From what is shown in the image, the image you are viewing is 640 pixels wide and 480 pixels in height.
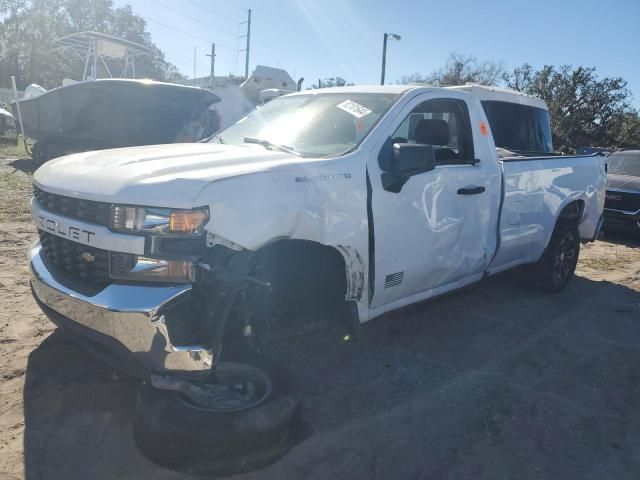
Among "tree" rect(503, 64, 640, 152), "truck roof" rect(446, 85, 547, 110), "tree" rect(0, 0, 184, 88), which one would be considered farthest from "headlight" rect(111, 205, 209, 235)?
"tree" rect(0, 0, 184, 88)

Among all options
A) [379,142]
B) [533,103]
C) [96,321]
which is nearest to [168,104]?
[533,103]

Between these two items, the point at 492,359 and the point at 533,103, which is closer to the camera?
the point at 492,359

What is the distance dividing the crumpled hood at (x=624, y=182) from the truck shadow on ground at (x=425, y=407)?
6006 mm

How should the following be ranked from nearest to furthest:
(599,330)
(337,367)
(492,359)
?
1. (337,367)
2. (492,359)
3. (599,330)

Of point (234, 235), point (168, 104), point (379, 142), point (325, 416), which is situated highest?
point (168, 104)

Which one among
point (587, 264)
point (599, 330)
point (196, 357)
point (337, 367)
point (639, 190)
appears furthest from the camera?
point (639, 190)

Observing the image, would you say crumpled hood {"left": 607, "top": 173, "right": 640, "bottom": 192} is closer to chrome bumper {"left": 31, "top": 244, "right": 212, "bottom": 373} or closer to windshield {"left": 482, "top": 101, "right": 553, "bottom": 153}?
windshield {"left": 482, "top": 101, "right": 553, "bottom": 153}

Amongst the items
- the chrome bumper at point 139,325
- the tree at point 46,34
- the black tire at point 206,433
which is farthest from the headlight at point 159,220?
the tree at point 46,34

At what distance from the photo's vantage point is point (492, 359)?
13.1 feet

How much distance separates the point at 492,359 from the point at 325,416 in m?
1.60

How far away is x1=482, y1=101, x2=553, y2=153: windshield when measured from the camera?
718 cm

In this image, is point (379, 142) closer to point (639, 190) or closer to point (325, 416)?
point (325, 416)

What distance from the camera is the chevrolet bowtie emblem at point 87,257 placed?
254cm

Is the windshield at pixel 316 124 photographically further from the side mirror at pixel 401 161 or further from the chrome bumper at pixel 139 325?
the chrome bumper at pixel 139 325
